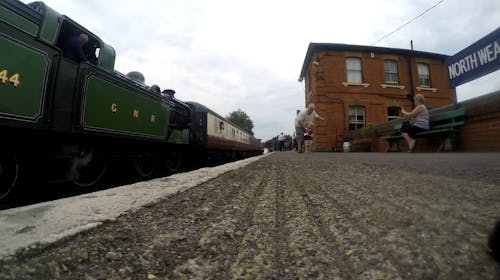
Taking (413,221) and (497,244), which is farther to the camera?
(413,221)

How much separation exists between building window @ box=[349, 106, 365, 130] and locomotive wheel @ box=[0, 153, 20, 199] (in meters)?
20.2

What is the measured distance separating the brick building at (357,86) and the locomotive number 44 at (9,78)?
1917cm

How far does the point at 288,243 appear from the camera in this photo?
3.96 ft

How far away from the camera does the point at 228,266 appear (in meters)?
1.03

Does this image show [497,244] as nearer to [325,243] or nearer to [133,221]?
[325,243]

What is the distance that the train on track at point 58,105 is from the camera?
3.88 metres

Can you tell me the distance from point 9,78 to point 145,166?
478 centimetres

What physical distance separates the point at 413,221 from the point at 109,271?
110 cm

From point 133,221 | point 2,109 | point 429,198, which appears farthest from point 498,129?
point 2,109

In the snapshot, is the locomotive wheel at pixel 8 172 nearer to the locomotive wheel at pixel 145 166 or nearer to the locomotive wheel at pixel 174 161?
the locomotive wheel at pixel 145 166

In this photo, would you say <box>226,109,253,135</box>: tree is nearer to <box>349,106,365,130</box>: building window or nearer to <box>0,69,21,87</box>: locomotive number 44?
<box>349,106,365,130</box>: building window

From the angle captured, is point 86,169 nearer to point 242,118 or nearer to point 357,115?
point 357,115

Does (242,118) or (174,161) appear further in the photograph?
(242,118)

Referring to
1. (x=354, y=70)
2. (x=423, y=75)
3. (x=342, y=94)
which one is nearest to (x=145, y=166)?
(x=342, y=94)
